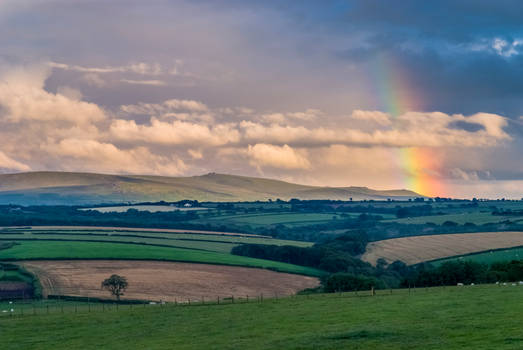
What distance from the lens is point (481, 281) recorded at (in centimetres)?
11212

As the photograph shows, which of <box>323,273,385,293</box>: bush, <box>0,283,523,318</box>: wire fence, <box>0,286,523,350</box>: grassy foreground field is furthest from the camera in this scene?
<box>323,273,385,293</box>: bush

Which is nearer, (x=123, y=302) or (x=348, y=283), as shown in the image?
(x=123, y=302)

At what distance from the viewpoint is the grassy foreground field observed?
50.3 m

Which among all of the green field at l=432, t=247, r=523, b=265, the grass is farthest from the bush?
the green field at l=432, t=247, r=523, b=265

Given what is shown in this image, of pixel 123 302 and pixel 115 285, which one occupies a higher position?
pixel 115 285

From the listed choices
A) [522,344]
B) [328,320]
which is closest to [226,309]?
[328,320]

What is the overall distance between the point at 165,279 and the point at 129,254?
126 ft

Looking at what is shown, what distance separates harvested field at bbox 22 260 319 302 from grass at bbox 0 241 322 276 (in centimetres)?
592

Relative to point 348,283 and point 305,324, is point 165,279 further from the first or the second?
point 305,324

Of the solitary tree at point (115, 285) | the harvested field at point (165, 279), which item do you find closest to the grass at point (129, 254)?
the harvested field at point (165, 279)

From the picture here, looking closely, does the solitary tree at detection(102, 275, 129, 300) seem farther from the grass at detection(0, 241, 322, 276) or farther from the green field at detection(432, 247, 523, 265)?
the green field at detection(432, 247, 523, 265)

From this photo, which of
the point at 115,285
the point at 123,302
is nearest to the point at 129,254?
the point at 115,285

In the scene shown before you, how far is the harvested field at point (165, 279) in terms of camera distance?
415 ft

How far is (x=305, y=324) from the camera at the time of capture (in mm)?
64250
